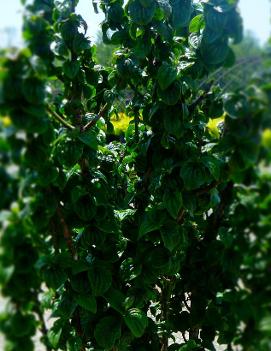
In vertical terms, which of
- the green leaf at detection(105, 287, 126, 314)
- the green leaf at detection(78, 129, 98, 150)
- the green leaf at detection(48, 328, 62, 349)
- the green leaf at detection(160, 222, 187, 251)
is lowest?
the green leaf at detection(48, 328, 62, 349)

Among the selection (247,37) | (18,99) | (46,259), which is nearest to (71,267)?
(46,259)

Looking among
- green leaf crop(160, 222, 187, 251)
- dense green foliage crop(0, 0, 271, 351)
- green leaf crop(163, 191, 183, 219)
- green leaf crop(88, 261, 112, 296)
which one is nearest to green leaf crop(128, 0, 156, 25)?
dense green foliage crop(0, 0, 271, 351)

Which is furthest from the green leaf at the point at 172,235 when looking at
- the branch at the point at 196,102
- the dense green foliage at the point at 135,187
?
the branch at the point at 196,102

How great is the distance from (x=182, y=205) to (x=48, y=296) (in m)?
0.48

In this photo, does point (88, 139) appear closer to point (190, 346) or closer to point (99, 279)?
point (99, 279)

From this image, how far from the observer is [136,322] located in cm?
174

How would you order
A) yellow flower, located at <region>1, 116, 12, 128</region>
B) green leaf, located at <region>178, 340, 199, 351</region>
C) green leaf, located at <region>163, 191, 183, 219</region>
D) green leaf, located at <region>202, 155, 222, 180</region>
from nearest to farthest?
1. yellow flower, located at <region>1, 116, 12, 128</region>
2. green leaf, located at <region>202, 155, 222, 180</region>
3. green leaf, located at <region>163, 191, 183, 219</region>
4. green leaf, located at <region>178, 340, 199, 351</region>

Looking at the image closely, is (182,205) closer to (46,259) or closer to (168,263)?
(168,263)

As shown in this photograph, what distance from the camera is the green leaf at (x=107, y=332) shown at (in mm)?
1766

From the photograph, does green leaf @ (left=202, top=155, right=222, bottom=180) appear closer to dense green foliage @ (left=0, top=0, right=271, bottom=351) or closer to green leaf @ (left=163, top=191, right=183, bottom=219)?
dense green foliage @ (left=0, top=0, right=271, bottom=351)

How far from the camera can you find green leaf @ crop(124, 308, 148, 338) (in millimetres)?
1729

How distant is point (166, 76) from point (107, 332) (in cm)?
86

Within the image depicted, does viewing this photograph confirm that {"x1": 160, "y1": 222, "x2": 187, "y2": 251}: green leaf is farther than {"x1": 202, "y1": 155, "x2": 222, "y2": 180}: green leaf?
Yes

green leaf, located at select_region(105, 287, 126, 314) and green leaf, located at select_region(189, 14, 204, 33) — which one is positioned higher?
green leaf, located at select_region(189, 14, 204, 33)
